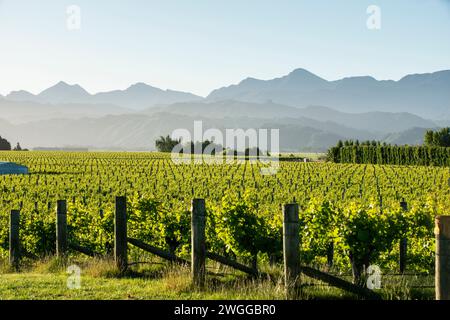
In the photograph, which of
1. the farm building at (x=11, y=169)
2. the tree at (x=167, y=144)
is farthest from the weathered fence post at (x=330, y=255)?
the tree at (x=167, y=144)

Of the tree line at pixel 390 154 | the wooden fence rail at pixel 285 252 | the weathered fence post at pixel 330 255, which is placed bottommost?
the weathered fence post at pixel 330 255

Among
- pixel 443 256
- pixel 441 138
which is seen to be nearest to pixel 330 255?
pixel 443 256

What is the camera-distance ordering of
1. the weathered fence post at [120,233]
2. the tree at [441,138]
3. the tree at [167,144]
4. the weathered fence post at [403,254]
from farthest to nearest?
1. the tree at [167,144]
2. the tree at [441,138]
3. the weathered fence post at [403,254]
4. the weathered fence post at [120,233]

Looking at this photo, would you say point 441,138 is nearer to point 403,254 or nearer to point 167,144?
point 167,144

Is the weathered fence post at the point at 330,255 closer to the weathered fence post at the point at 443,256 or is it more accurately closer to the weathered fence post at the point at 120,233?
the weathered fence post at the point at 120,233

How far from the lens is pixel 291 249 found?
27.4 ft

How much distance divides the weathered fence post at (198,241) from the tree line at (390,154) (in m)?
74.3

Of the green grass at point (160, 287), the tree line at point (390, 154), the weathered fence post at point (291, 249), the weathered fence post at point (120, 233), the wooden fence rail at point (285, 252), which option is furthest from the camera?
the tree line at point (390, 154)

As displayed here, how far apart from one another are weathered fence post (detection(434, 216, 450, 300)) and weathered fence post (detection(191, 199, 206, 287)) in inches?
149

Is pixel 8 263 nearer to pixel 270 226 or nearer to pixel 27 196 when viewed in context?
pixel 270 226

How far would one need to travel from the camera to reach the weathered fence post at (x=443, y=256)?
6527 millimetres

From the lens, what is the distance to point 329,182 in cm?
4509

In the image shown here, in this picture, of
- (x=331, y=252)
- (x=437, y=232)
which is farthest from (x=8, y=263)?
(x=437, y=232)

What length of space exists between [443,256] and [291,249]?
2351mm
